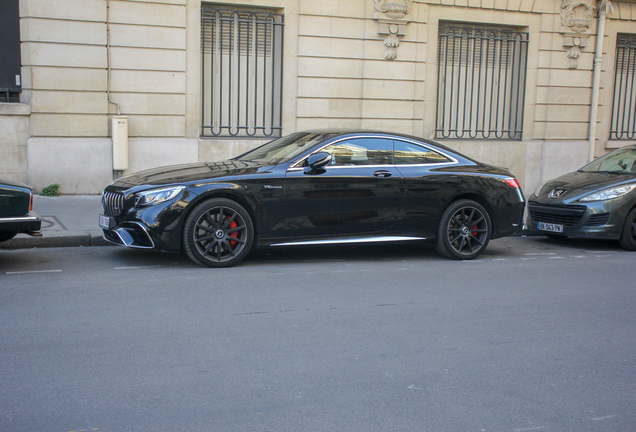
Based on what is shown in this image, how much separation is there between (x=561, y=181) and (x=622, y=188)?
929 mm

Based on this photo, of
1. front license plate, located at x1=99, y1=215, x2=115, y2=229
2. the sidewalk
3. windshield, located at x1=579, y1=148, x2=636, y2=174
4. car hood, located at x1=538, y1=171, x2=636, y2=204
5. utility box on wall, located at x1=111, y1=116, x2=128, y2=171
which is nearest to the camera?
front license plate, located at x1=99, y1=215, x2=115, y2=229

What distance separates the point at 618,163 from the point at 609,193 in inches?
45.8

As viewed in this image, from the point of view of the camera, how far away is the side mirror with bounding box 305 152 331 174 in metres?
7.13

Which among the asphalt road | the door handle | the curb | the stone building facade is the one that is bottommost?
the asphalt road

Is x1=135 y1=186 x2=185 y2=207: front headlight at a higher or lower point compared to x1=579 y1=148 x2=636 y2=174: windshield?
lower

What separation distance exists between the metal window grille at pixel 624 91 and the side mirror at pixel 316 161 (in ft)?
39.7

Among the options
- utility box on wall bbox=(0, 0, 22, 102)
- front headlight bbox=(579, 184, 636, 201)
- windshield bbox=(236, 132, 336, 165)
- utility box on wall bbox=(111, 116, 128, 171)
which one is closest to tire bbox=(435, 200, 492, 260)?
windshield bbox=(236, 132, 336, 165)

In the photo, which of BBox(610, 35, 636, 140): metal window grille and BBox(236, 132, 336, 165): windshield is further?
BBox(610, 35, 636, 140): metal window grille

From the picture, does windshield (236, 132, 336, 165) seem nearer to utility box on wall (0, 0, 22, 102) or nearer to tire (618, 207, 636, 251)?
tire (618, 207, 636, 251)

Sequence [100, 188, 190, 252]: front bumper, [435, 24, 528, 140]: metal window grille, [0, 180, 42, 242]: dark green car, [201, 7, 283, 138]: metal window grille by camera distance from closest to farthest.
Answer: [0, 180, 42, 242]: dark green car < [100, 188, 190, 252]: front bumper < [201, 7, 283, 138]: metal window grille < [435, 24, 528, 140]: metal window grille

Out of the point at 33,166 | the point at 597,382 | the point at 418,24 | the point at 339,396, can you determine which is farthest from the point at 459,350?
the point at 418,24

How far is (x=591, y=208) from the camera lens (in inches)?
353

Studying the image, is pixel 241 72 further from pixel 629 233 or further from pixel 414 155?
pixel 629 233

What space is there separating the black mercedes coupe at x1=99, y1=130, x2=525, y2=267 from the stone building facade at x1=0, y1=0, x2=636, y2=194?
5.18m
